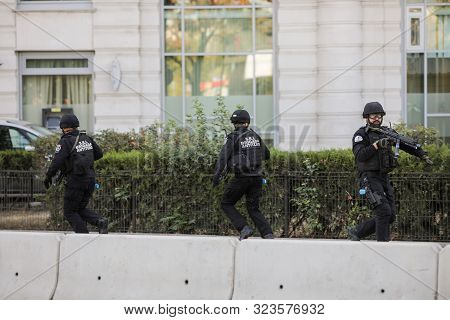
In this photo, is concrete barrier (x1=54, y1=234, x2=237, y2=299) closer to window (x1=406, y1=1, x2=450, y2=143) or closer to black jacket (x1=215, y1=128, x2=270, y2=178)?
black jacket (x1=215, y1=128, x2=270, y2=178)

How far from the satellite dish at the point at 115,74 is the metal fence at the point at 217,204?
5.79 meters

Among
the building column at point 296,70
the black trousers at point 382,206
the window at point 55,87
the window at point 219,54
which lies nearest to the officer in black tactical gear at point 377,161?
the black trousers at point 382,206

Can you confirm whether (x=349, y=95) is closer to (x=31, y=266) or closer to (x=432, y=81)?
(x=432, y=81)

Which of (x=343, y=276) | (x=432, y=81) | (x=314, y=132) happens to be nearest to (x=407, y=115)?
(x=432, y=81)

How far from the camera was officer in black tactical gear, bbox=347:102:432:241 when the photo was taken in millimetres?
8641

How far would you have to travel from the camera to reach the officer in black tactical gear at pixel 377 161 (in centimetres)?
864

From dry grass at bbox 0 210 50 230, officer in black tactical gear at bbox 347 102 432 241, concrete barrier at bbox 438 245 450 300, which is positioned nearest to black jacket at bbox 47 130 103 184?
dry grass at bbox 0 210 50 230

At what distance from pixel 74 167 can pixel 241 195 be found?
2.34 m

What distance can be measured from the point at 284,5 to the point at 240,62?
1.79 m

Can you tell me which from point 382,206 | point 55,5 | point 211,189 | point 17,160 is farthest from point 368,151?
point 55,5

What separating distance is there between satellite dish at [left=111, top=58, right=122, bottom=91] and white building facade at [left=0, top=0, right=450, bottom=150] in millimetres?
38

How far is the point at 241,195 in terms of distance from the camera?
9781mm

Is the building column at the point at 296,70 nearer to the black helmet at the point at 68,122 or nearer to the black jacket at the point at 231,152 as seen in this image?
the black jacket at the point at 231,152

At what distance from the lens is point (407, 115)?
17.5 meters
